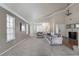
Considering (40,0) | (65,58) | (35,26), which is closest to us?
(65,58)

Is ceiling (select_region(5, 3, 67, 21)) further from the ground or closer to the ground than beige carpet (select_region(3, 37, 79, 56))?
further from the ground

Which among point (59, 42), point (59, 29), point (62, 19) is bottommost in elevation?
point (59, 42)

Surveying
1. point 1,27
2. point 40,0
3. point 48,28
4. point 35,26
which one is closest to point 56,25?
point 48,28

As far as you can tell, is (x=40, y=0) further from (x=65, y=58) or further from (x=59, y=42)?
(x=59, y=42)

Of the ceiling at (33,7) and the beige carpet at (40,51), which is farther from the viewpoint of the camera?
the beige carpet at (40,51)

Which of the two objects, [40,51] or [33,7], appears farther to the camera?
[33,7]

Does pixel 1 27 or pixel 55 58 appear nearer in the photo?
pixel 55 58

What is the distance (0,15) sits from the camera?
191 inches

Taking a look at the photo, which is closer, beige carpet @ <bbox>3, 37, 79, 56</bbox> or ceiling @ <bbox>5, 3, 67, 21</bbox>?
ceiling @ <bbox>5, 3, 67, 21</bbox>

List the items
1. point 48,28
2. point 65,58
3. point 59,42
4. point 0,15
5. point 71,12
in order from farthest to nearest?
1. point 48,28
2. point 71,12
3. point 59,42
4. point 0,15
5. point 65,58

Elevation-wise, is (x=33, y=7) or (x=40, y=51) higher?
(x=33, y=7)

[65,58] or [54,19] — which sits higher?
[54,19]

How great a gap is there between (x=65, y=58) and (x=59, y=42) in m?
6.24

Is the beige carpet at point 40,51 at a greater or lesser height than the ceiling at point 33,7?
lesser
